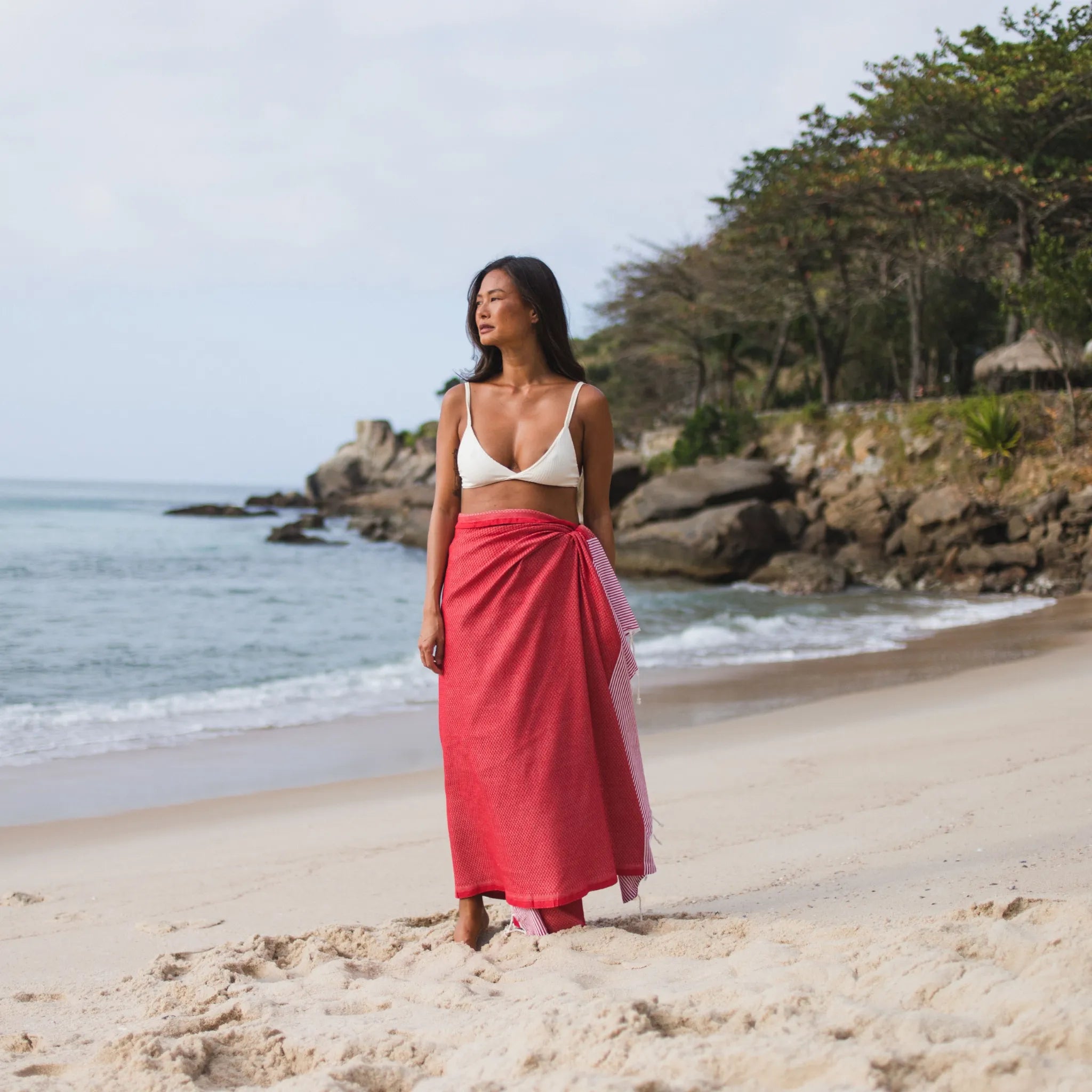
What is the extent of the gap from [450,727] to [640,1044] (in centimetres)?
128

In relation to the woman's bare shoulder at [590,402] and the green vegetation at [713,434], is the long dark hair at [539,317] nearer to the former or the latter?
the woman's bare shoulder at [590,402]

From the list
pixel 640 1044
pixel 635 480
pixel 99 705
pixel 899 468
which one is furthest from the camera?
pixel 635 480

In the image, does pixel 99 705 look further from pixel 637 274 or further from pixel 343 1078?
pixel 637 274

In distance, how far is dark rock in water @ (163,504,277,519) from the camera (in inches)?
1980

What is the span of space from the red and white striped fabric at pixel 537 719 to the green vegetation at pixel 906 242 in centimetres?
1881

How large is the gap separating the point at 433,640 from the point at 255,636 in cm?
1105

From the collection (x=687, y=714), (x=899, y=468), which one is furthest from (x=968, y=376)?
(x=687, y=714)

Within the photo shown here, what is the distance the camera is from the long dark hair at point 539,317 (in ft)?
10.6

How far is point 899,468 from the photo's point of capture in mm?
21984

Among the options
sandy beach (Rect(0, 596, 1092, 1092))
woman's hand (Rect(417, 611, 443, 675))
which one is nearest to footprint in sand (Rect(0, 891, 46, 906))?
sandy beach (Rect(0, 596, 1092, 1092))

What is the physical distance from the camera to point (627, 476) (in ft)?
86.9

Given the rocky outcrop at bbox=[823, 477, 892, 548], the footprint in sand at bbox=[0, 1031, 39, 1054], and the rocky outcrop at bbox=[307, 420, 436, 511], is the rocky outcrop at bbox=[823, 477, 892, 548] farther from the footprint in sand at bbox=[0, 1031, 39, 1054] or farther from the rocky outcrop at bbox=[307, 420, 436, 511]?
the rocky outcrop at bbox=[307, 420, 436, 511]

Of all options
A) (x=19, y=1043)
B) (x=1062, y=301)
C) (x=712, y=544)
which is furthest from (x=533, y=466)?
(x=1062, y=301)

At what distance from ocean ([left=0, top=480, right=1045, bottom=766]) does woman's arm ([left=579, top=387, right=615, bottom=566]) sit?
16.7ft
